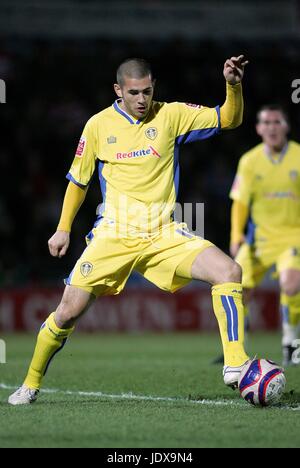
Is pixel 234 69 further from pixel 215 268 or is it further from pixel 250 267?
pixel 250 267

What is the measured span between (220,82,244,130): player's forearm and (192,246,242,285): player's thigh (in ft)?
2.91

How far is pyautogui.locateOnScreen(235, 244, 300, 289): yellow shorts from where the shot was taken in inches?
387

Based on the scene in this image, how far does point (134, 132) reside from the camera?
21.2 feet

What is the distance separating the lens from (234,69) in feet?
20.1

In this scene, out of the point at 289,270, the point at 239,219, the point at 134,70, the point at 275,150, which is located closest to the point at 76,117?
the point at 275,150

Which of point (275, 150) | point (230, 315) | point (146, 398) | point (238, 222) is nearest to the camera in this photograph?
point (230, 315)

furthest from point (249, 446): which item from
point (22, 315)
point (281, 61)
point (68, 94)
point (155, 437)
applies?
point (281, 61)

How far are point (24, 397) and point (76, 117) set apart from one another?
39.6ft

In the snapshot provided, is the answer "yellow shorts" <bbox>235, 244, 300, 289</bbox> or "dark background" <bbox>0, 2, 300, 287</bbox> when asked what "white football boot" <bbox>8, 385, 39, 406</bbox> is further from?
"dark background" <bbox>0, 2, 300, 287</bbox>

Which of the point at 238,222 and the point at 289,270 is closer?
the point at 289,270

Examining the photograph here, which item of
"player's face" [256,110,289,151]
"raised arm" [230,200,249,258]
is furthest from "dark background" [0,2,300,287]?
"player's face" [256,110,289,151]

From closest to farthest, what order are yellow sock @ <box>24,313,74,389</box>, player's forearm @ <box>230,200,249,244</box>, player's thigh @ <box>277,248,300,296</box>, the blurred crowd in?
yellow sock @ <box>24,313,74,389</box> → player's thigh @ <box>277,248,300,296</box> → player's forearm @ <box>230,200,249,244</box> → the blurred crowd

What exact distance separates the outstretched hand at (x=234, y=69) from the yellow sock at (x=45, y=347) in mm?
1938

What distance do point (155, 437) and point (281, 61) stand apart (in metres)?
15.6
